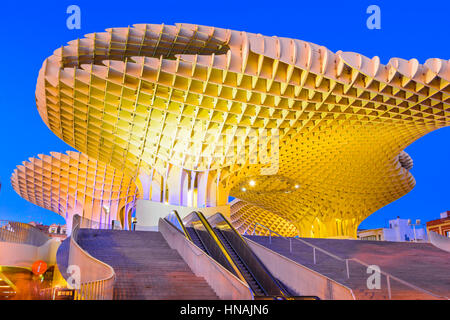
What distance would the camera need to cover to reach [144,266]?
12531mm

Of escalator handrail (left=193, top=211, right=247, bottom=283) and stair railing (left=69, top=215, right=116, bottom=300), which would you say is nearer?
stair railing (left=69, top=215, right=116, bottom=300)

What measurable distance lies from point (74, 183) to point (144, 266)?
37457 millimetres

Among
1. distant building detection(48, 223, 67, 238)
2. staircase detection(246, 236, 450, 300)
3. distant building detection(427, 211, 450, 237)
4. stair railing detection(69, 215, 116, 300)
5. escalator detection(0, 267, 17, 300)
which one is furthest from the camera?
distant building detection(48, 223, 67, 238)

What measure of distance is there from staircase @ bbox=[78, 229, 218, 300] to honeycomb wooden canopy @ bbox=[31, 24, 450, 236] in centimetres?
835

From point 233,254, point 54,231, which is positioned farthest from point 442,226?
point 54,231

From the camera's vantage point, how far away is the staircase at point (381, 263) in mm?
10281

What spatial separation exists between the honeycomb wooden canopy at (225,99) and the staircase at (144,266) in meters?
8.35

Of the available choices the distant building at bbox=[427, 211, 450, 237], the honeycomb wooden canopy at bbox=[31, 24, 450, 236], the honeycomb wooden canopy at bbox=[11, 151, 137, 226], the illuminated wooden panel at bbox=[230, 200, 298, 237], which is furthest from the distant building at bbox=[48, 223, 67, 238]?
the distant building at bbox=[427, 211, 450, 237]

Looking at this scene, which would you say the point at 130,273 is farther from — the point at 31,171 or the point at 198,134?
the point at 31,171

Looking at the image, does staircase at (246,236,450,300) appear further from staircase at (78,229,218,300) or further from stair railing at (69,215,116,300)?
stair railing at (69,215,116,300)

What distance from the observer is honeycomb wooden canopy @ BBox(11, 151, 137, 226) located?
→ 4375 cm

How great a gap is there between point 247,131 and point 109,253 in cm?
1428
